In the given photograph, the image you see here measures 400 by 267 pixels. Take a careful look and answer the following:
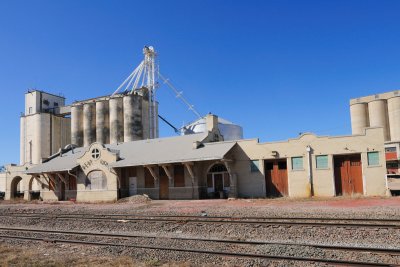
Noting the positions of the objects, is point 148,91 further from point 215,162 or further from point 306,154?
point 306,154

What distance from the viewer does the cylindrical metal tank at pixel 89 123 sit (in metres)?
60.8

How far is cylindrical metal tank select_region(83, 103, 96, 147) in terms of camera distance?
6084 centimetres

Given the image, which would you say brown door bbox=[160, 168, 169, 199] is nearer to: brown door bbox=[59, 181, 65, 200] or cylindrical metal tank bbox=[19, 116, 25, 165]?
brown door bbox=[59, 181, 65, 200]

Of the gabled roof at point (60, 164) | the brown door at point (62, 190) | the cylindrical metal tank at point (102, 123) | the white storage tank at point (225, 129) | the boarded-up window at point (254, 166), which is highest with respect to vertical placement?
the cylindrical metal tank at point (102, 123)

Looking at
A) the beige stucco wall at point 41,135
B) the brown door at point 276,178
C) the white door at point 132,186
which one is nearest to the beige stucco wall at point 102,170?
the white door at point 132,186

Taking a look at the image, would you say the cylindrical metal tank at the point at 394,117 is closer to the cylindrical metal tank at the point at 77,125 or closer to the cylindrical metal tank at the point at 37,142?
the cylindrical metal tank at the point at 77,125

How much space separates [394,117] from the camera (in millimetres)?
62844

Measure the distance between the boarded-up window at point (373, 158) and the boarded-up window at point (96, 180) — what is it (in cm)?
2251

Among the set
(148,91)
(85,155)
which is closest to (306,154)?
(85,155)

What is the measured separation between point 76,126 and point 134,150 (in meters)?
30.3

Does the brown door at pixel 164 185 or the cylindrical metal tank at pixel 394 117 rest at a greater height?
the cylindrical metal tank at pixel 394 117

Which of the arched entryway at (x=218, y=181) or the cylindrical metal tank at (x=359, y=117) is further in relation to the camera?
the cylindrical metal tank at (x=359, y=117)

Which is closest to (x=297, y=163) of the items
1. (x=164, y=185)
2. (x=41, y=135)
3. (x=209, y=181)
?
(x=209, y=181)

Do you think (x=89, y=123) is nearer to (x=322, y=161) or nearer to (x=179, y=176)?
(x=179, y=176)
